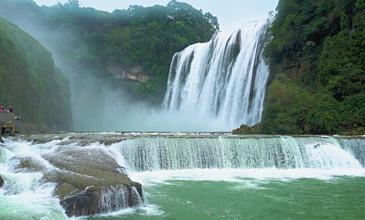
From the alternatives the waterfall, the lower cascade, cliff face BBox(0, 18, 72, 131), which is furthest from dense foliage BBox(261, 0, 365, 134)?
cliff face BBox(0, 18, 72, 131)

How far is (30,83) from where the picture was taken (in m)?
26.9

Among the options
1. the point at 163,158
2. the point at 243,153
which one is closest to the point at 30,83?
the point at 163,158

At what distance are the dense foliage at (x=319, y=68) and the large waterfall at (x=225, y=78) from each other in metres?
2.46

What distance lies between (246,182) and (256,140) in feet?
13.9

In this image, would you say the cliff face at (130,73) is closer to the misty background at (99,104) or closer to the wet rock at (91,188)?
the misty background at (99,104)

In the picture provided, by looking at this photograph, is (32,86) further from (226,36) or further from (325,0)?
(325,0)

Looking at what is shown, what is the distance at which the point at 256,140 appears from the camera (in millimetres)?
15945

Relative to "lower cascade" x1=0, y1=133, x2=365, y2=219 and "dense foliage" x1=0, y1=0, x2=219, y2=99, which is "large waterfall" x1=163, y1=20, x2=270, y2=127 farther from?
"lower cascade" x1=0, y1=133, x2=365, y2=219

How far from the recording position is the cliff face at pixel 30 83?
2440cm

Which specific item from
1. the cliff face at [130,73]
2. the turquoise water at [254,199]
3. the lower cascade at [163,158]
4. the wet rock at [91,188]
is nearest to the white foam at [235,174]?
the lower cascade at [163,158]

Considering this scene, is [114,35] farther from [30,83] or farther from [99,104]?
[30,83]

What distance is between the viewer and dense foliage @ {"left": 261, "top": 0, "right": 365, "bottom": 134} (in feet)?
66.6

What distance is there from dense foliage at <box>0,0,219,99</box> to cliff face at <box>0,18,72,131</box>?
12.7 meters

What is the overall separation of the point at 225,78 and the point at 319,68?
11032mm
